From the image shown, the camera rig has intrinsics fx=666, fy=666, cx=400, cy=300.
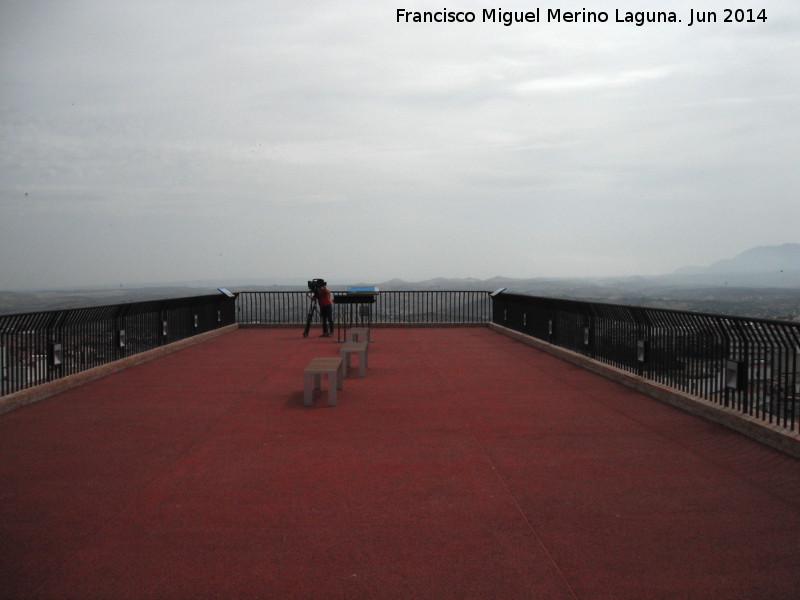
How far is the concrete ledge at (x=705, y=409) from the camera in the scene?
6.73 m

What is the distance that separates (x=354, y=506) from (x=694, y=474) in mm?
3175

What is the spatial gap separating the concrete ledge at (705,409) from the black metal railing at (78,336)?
9282mm

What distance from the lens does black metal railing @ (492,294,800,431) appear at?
281 inches

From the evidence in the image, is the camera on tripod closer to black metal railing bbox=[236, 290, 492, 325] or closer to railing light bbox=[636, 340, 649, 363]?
black metal railing bbox=[236, 290, 492, 325]

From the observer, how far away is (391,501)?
536 cm

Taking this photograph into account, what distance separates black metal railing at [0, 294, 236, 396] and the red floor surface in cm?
75

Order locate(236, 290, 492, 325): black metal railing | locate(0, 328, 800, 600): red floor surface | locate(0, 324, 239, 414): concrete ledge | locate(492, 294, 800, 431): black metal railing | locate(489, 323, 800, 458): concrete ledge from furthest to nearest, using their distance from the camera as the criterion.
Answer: locate(236, 290, 492, 325): black metal railing → locate(0, 324, 239, 414): concrete ledge → locate(492, 294, 800, 431): black metal railing → locate(489, 323, 800, 458): concrete ledge → locate(0, 328, 800, 600): red floor surface

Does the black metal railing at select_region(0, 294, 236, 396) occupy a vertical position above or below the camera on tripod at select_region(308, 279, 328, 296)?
below

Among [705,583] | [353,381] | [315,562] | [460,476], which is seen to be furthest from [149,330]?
[705,583]

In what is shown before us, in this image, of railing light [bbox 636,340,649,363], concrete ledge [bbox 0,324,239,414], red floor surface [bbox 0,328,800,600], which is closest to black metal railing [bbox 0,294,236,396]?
concrete ledge [bbox 0,324,239,414]

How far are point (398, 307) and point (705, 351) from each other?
1803 centimetres

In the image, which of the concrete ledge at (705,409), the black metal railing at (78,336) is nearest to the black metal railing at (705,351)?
the concrete ledge at (705,409)

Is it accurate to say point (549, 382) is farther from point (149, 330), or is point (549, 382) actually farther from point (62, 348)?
point (149, 330)

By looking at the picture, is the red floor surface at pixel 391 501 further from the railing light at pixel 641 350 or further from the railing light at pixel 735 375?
the railing light at pixel 641 350
